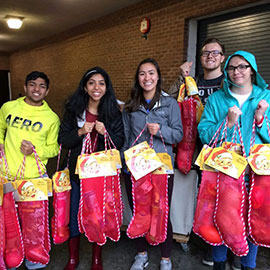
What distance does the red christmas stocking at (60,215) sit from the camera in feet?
7.19

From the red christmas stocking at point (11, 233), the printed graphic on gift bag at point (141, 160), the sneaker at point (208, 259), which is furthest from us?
the sneaker at point (208, 259)

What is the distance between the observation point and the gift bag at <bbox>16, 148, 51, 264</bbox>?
2.04 m

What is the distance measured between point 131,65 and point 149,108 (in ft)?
16.9

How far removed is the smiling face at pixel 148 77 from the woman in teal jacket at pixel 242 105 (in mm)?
496

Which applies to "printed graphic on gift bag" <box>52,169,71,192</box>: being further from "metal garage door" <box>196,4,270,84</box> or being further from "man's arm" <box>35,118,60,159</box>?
"metal garage door" <box>196,4,270,84</box>

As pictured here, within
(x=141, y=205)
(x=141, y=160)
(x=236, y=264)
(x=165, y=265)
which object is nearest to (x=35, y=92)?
(x=141, y=160)

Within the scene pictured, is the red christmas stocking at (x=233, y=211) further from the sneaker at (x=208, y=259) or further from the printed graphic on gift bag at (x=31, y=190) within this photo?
the printed graphic on gift bag at (x=31, y=190)

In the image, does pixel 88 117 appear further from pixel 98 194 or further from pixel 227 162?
pixel 227 162

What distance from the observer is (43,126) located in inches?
89.4

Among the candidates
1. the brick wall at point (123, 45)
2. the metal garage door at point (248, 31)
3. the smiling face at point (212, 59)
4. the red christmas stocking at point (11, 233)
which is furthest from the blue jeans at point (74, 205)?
the metal garage door at point (248, 31)

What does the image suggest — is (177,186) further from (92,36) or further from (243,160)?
(92,36)

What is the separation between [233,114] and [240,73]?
11.9 inches

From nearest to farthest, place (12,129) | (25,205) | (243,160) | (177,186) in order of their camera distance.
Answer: (243,160) → (25,205) → (12,129) → (177,186)

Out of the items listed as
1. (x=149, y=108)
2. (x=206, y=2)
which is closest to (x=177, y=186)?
→ (x=149, y=108)
